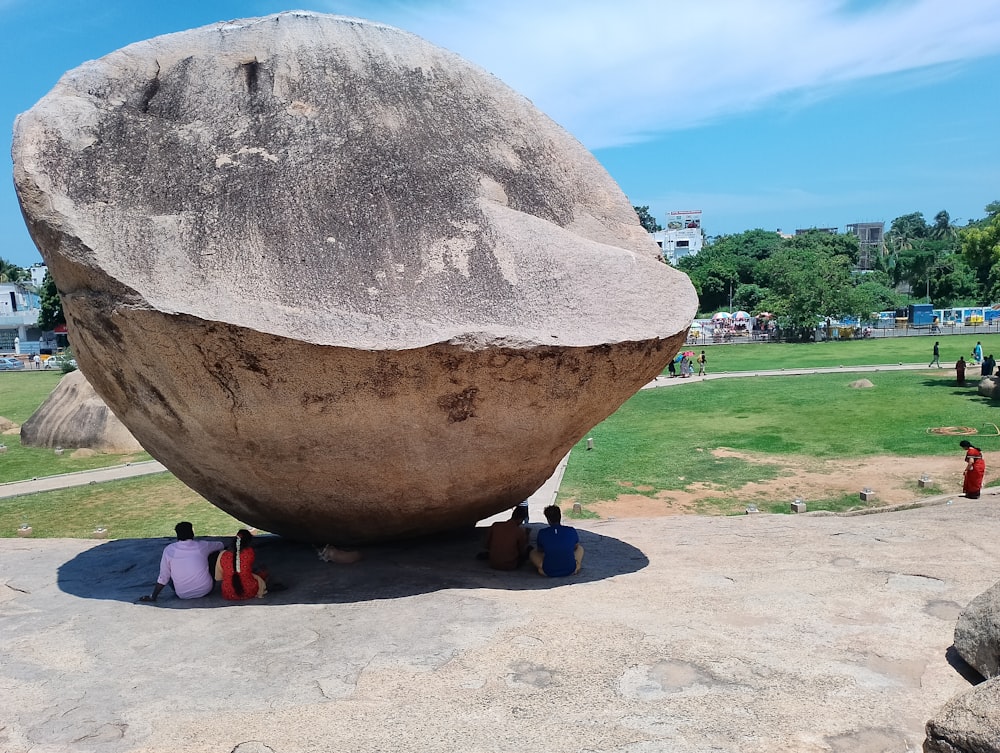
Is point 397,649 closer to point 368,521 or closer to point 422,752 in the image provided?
point 422,752

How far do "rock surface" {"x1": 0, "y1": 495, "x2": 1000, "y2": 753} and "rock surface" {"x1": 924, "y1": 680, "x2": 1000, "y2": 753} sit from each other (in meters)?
0.07

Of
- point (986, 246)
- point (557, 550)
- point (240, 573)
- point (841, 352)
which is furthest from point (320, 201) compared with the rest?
point (841, 352)

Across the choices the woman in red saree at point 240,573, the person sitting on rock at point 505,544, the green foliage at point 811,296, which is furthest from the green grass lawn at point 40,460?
the green foliage at point 811,296

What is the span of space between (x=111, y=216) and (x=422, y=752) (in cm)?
410

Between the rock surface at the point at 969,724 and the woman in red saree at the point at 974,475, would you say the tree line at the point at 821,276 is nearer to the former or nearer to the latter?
the woman in red saree at the point at 974,475

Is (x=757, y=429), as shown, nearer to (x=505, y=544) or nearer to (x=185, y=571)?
(x=505, y=544)

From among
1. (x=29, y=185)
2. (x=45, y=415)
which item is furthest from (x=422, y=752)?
(x=45, y=415)

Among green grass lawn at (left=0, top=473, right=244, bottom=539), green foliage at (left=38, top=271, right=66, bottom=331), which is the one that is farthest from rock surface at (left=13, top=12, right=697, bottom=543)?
green foliage at (left=38, top=271, right=66, bottom=331)

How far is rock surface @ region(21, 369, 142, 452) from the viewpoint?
1898cm

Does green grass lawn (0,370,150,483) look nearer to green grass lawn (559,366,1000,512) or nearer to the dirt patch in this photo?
green grass lawn (559,366,1000,512)

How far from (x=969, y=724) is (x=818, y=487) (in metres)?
10.7

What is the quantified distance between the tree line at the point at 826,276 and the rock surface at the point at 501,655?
1095 inches

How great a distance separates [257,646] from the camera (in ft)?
17.2

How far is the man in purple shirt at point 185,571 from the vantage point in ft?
Answer: 20.8
